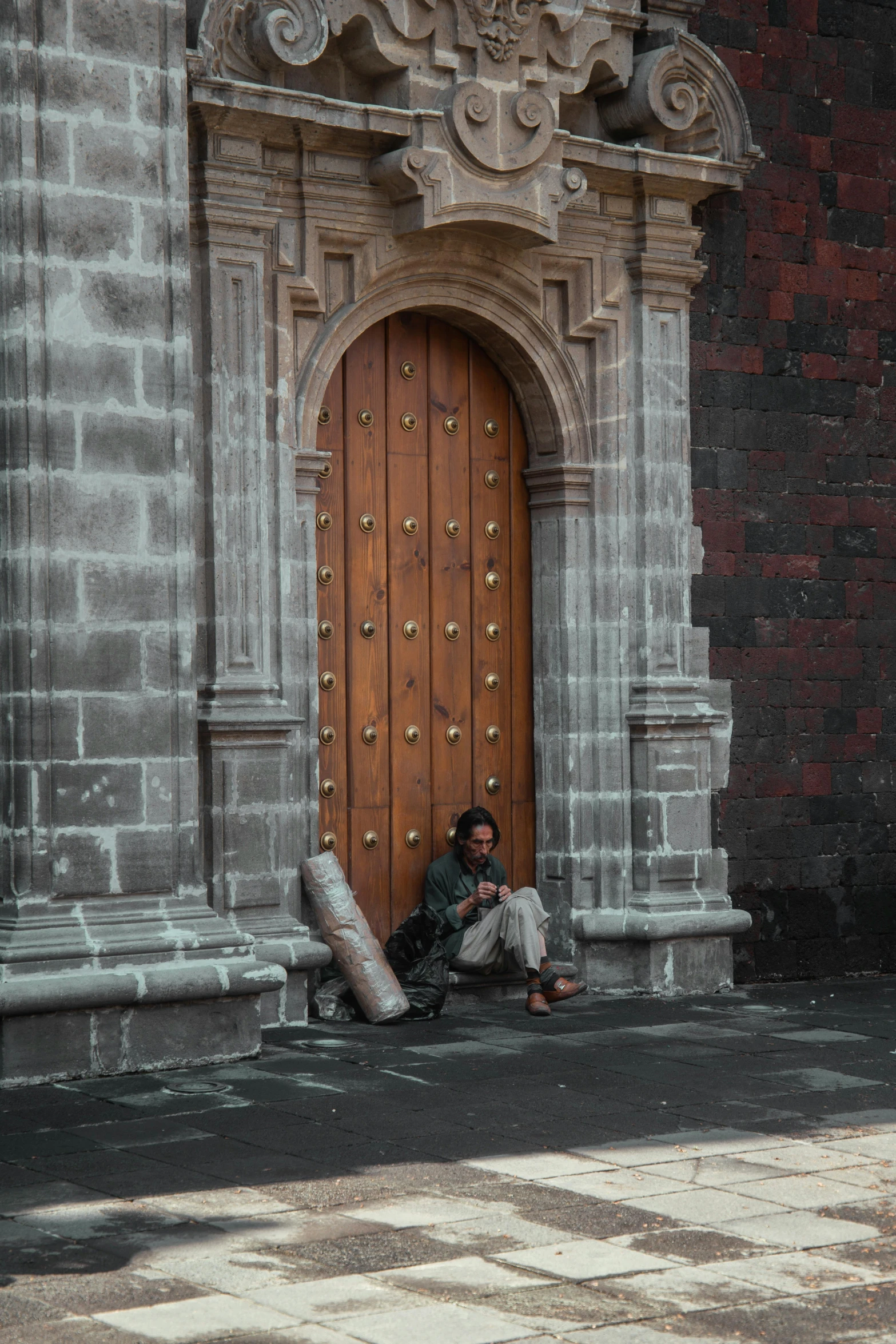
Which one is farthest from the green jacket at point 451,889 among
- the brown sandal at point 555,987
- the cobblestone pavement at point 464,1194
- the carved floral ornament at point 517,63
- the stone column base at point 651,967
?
the carved floral ornament at point 517,63

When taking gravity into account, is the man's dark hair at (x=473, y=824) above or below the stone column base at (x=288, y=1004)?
above

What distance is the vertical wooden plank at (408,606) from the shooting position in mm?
7891

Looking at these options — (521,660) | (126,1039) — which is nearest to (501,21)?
(521,660)

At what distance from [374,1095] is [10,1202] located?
5.13 feet

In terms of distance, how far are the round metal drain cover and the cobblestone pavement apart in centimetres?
2

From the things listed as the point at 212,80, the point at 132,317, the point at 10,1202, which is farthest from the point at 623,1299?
the point at 212,80

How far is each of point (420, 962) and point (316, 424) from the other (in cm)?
232

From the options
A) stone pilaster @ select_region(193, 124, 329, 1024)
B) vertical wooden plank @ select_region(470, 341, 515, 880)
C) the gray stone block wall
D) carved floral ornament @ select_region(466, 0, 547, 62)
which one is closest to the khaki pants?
vertical wooden plank @ select_region(470, 341, 515, 880)

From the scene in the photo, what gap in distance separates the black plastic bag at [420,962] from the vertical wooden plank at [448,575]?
452 mm

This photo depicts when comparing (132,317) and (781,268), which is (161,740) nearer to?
(132,317)

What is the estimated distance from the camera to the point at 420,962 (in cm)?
751

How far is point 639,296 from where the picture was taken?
8.28 meters

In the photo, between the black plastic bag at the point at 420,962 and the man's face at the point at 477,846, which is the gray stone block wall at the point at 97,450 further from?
the man's face at the point at 477,846

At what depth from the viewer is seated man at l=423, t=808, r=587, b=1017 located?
748cm
